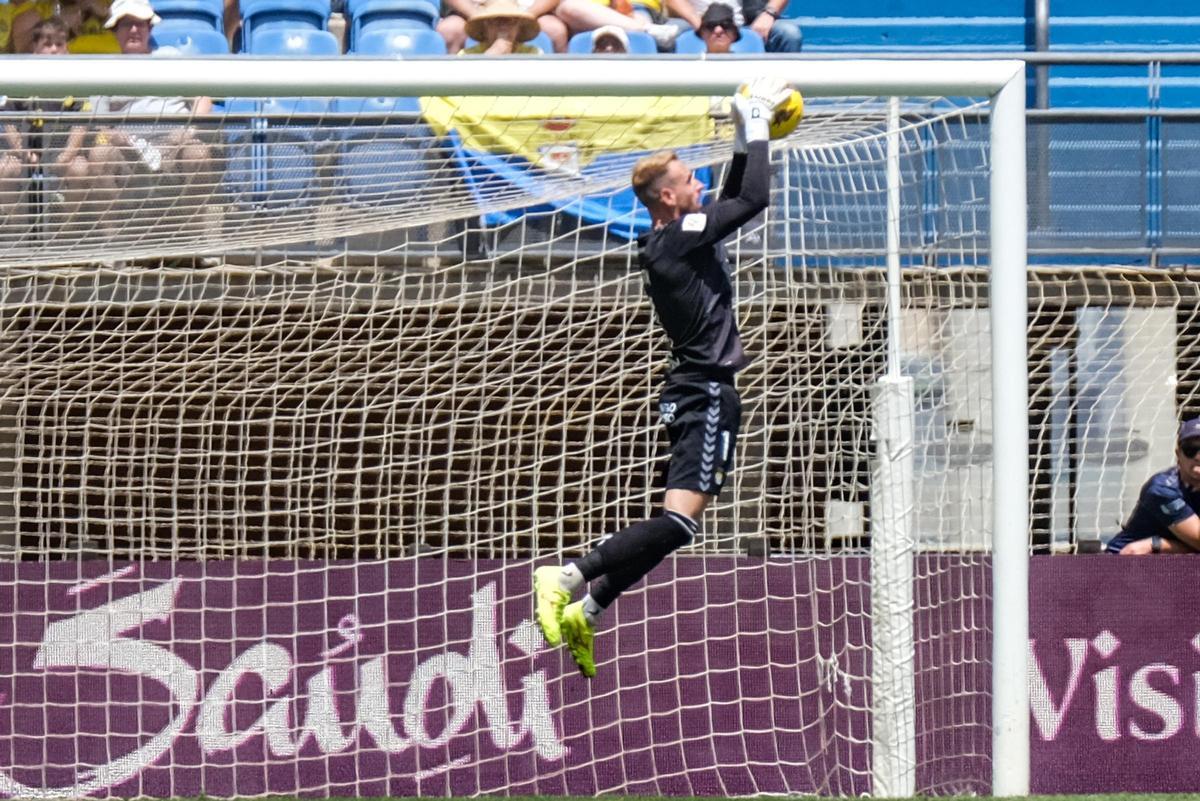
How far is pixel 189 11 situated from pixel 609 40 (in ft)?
7.19

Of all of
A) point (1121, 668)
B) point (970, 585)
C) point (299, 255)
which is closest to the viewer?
point (970, 585)

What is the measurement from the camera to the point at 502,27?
796 centimetres

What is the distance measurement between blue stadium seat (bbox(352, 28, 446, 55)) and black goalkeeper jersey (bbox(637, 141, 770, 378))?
375cm

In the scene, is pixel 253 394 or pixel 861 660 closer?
pixel 861 660

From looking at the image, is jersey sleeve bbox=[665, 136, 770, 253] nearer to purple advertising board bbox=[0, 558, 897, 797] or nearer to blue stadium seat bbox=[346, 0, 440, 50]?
purple advertising board bbox=[0, 558, 897, 797]

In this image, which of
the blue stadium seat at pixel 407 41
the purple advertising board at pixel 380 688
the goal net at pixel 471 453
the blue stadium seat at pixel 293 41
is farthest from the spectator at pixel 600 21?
the purple advertising board at pixel 380 688

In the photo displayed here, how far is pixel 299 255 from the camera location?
6.48 metres

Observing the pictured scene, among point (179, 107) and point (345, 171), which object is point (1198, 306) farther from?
point (179, 107)

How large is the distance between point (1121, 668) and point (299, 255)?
3.48 metres

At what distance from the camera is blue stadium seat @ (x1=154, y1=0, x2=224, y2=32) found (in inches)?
331

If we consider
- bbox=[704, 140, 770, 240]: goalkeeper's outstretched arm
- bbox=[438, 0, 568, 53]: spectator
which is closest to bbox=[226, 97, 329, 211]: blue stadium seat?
bbox=[704, 140, 770, 240]: goalkeeper's outstretched arm

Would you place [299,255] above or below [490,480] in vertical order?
above

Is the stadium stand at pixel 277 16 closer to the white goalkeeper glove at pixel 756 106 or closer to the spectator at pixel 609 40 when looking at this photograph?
the spectator at pixel 609 40

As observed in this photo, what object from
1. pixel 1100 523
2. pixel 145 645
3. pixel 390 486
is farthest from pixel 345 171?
pixel 1100 523
